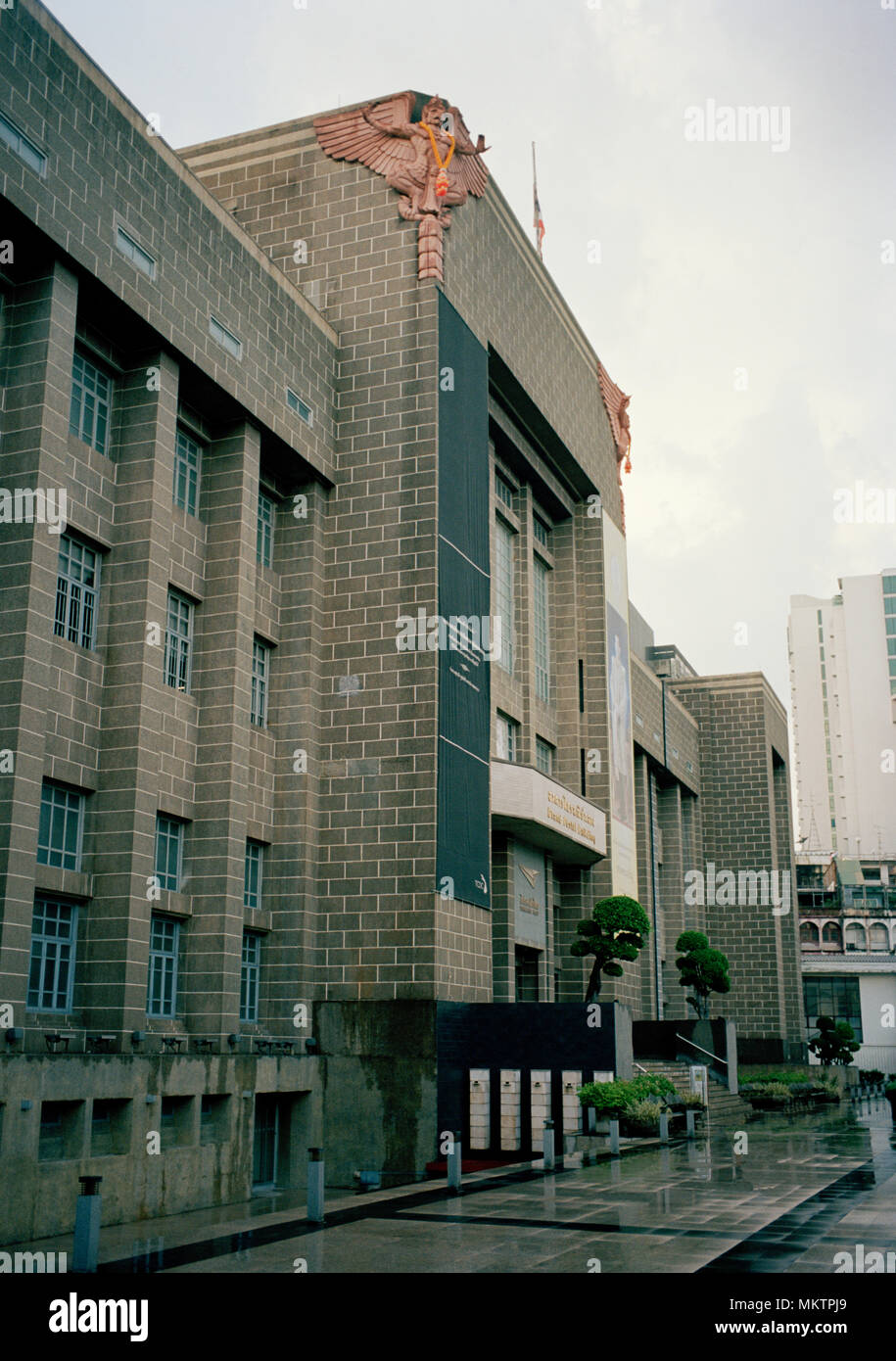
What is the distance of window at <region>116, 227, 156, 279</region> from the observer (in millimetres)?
24609

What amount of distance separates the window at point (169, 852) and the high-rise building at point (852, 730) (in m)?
109

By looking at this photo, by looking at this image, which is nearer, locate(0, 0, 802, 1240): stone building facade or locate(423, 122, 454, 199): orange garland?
locate(0, 0, 802, 1240): stone building facade

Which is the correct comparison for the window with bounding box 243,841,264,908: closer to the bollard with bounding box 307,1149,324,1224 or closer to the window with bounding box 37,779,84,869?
the window with bounding box 37,779,84,869

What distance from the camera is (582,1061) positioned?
2973 cm

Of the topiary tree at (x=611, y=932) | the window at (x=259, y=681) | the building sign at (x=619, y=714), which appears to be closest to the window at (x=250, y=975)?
the window at (x=259, y=681)

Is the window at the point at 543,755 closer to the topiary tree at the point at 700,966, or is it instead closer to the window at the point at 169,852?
the topiary tree at the point at 700,966

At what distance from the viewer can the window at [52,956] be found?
22281 mm

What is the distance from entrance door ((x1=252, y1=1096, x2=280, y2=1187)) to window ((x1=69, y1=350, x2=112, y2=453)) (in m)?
14.3

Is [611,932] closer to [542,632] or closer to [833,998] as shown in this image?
[542,632]

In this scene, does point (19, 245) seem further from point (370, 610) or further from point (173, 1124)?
point (173, 1124)

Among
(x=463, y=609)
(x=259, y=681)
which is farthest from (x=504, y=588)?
(x=259, y=681)

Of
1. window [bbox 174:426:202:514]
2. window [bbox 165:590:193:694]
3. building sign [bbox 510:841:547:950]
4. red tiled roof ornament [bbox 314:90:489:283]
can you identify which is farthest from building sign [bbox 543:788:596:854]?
red tiled roof ornament [bbox 314:90:489:283]

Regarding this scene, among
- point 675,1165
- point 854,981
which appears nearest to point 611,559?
point 675,1165

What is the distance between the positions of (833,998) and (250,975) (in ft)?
232
